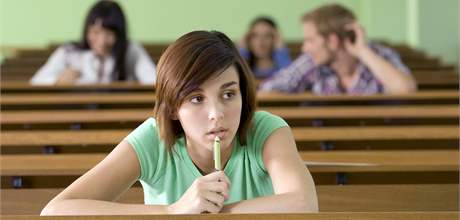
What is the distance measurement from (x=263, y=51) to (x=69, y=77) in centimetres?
135

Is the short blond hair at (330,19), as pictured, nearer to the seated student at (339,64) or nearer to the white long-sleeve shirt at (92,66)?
the seated student at (339,64)

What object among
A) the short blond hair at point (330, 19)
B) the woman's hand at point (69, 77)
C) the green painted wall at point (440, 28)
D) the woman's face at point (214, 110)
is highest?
the woman's face at point (214, 110)

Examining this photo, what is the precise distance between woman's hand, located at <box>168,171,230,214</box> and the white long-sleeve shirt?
3.00 meters

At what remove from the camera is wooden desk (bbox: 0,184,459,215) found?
191 centimetres

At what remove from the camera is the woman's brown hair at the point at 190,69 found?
1642 mm

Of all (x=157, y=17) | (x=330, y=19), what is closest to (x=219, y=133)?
(x=330, y=19)

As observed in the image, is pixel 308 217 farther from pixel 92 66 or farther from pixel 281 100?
pixel 92 66

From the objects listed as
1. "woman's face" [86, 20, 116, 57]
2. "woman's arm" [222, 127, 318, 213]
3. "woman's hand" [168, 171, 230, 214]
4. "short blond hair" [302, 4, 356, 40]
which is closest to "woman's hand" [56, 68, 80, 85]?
"woman's face" [86, 20, 116, 57]

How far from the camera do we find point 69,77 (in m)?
4.63

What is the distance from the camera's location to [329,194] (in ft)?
6.31

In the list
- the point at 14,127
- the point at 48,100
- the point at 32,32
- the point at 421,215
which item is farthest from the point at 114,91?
the point at 32,32

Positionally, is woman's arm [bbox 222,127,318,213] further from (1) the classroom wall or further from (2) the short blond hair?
(1) the classroom wall

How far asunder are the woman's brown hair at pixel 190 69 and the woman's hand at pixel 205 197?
0.21m

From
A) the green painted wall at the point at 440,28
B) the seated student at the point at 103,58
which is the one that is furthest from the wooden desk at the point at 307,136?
the green painted wall at the point at 440,28
